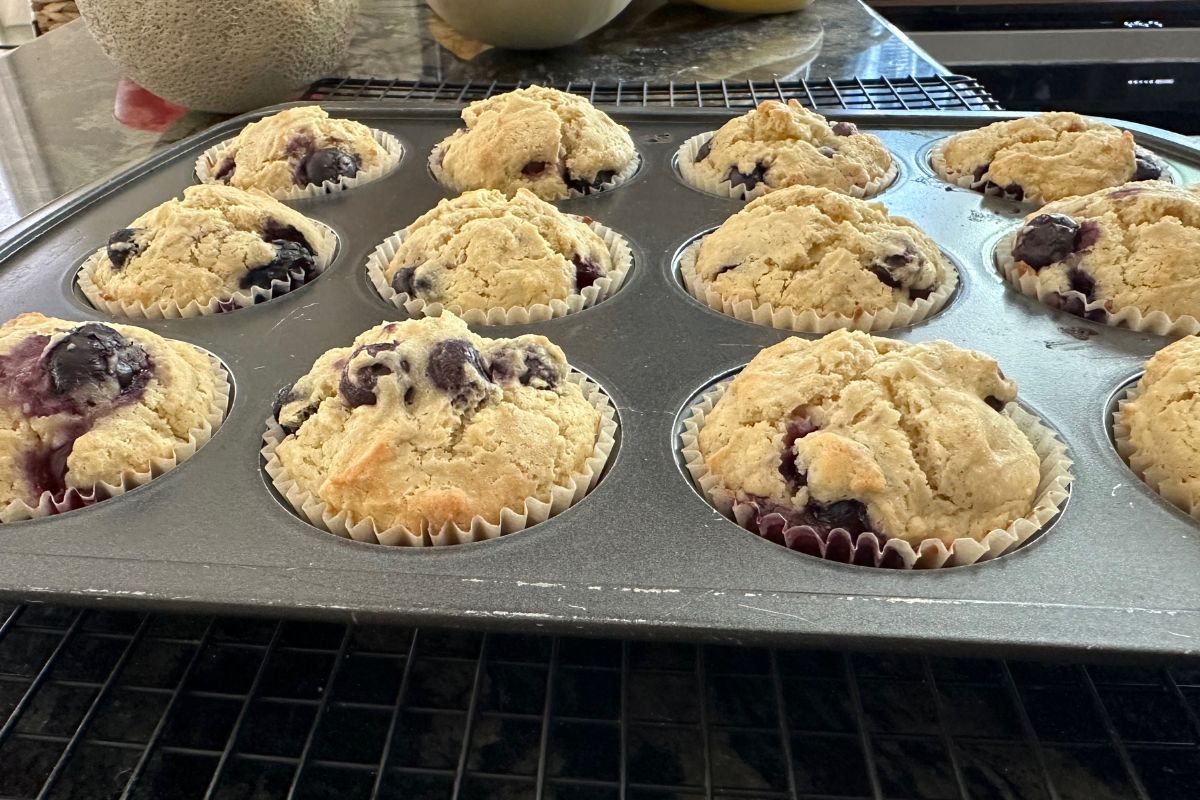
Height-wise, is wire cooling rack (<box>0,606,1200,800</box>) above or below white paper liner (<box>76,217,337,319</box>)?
below

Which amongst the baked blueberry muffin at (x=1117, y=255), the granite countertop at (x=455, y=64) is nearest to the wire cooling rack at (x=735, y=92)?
the granite countertop at (x=455, y=64)

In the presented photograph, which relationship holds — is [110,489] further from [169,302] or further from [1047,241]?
[1047,241]

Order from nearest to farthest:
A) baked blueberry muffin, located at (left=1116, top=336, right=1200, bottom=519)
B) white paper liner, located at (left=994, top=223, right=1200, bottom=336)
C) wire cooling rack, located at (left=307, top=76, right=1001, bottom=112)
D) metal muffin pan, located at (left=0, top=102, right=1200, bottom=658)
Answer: metal muffin pan, located at (left=0, top=102, right=1200, bottom=658) < baked blueberry muffin, located at (left=1116, top=336, right=1200, bottom=519) < white paper liner, located at (left=994, top=223, right=1200, bottom=336) < wire cooling rack, located at (left=307, top=76, right=1001, bottom=112)

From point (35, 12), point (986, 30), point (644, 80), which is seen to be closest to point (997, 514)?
point (644, 80)

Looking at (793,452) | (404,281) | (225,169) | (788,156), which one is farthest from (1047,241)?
(225,169)

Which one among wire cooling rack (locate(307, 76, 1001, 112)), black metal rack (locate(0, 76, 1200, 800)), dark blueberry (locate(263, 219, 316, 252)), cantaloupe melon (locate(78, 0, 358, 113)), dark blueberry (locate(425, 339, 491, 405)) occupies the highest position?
cantaloupe melon (locate(78, 0, 358, 113))

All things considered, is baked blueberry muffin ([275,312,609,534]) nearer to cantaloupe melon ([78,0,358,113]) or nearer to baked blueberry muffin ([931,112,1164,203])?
baked blueberry muffin ([931,112,1164,203])

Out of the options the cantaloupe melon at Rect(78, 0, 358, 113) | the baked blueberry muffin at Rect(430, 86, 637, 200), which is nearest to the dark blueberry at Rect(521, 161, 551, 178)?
the baked blueberry muffin at Rect(430, 86, 637, 200)

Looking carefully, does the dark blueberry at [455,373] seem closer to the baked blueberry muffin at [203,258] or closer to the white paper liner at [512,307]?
the white paper liner at [512,307]
